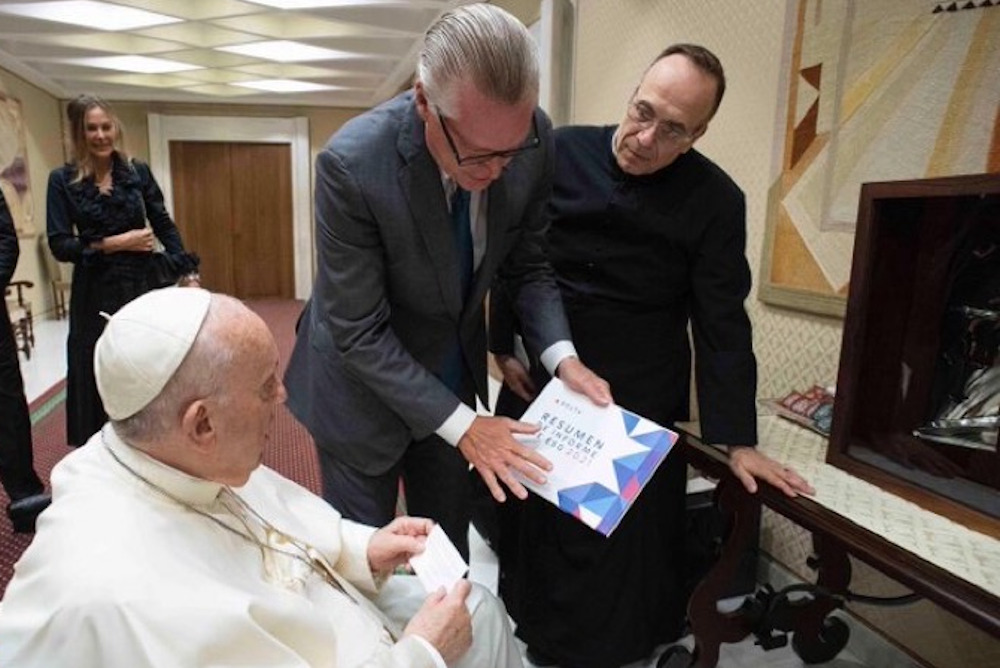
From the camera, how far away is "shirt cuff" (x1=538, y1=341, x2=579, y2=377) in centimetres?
141

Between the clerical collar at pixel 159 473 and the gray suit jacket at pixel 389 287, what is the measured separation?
354 millimetres

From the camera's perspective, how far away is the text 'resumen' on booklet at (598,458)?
117 cm

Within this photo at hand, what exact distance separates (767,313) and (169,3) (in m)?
4.85

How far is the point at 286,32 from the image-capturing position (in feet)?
18.0

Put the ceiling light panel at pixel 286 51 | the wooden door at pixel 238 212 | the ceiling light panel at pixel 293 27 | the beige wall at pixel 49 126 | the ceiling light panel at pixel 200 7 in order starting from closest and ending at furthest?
the ceiling light panel at pixel 200 7
the ceiling light panel at pixel 293 27
the ceiling light panel at pixel 286 51
the beige wall at pixel 49 126
the wooden door at pixel 238 212

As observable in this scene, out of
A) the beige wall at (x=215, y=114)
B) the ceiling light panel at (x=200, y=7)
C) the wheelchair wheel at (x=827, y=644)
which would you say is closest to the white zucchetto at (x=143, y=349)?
the wheelchair wheel at (x=827, y=644)

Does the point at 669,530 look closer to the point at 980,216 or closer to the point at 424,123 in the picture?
the point at 980,216

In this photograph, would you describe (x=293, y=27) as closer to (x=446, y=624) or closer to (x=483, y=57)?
(x=483, y=57)

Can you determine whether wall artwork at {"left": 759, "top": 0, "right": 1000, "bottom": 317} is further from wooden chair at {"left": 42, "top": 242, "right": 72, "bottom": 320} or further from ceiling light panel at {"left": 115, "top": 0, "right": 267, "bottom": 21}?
wooden chair at {"left": 42, "top": 242, "right": 72, "bottom": 320}

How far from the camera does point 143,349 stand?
0.82 meters

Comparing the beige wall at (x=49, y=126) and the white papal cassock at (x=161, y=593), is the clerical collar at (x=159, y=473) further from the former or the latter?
the beige wall at (x=49, y=126)

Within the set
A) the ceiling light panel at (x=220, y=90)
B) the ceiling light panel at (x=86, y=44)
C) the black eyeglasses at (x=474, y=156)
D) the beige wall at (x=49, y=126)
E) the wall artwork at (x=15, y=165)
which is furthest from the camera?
the ceiling light panel at (x=220, y=90)

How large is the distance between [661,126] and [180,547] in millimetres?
1095

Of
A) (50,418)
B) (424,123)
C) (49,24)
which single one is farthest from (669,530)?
(49,24)
